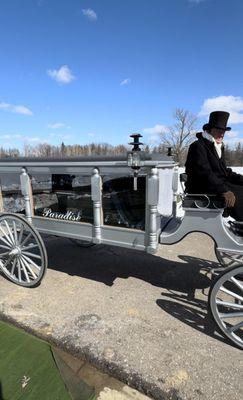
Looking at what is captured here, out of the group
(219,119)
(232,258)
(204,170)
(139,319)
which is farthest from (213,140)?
(139,319)

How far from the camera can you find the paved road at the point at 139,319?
2.28 metres

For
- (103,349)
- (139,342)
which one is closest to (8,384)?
(103,349)

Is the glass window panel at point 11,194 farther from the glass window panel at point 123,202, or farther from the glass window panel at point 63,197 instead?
the glass window panel at point 123,202

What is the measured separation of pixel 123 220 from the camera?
309cm

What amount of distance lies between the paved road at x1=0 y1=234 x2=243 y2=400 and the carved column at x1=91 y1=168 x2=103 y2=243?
778mm

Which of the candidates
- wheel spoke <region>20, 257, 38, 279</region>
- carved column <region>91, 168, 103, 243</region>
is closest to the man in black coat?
carved column <region>91, 168, 103, 243</region>

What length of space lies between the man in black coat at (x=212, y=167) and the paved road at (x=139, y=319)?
1170 millimetres

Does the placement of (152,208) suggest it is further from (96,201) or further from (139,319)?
(139,319)

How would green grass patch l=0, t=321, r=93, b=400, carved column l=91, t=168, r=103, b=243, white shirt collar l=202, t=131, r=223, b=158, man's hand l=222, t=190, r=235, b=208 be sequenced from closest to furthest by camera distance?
green grass patch l=0, t=321, r=93, b=400 → man's hand l=222, t=190, r=235, b=208 → carved column l=91, t=168, r=103, b=243 → white shirt collar l=202, t=131, r=223, b=158

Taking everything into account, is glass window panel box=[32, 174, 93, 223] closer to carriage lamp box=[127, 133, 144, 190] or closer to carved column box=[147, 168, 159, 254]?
carriage lamp box=[127, 133, 144, 190]

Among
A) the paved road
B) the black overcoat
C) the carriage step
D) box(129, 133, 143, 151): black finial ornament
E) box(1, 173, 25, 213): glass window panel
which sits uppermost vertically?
box(129, 133, 143, 151): black finial ornament

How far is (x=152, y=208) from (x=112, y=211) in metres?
0.53

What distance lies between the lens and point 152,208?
2.77 meters

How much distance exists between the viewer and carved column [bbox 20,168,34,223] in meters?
3.48
